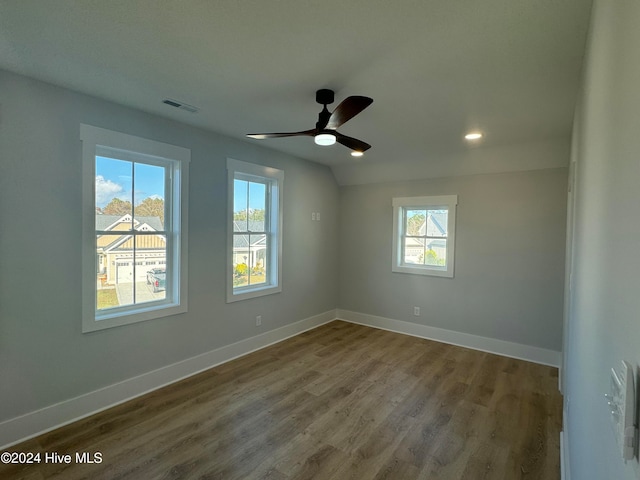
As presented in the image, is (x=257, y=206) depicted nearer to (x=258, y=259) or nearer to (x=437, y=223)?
(x=258, y=259)

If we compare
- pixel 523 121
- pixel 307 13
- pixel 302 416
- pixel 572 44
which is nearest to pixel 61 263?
pixel 302 416

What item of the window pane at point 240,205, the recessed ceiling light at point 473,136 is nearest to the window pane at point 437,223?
the recessed ceiling light at point 473,136

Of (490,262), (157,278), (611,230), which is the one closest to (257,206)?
(157,278)

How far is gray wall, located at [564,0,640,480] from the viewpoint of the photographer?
655 mm

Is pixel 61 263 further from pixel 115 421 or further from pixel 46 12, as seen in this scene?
pixel 46 12

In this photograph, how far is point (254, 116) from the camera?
3.04m

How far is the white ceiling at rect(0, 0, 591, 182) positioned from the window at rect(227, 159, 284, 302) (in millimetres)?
1090

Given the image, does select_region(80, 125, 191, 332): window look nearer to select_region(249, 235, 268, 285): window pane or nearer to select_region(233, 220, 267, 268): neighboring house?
select_region(233, 220, 267, 268): neighboring house

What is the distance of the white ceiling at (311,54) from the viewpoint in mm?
1577

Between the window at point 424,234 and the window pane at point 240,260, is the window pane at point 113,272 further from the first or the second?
the window at point 424,234

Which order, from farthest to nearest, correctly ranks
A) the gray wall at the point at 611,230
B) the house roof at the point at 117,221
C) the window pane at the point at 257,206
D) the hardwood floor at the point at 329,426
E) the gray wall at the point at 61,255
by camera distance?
the window pane at the point at 257,206 < the house roof at the point at 117,221 < the gray wall at the point at 61,255 < the hardwood floor at the point at 329,426 < the gray wall at the point at 611,230

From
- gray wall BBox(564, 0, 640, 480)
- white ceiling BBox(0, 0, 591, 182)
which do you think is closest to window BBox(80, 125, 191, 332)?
white ceiling BBox(0, 0, 591, 182)

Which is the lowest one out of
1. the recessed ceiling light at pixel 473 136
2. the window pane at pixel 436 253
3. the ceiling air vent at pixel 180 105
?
the window pane at pixel 436 253

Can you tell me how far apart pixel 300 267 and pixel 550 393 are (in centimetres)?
325
